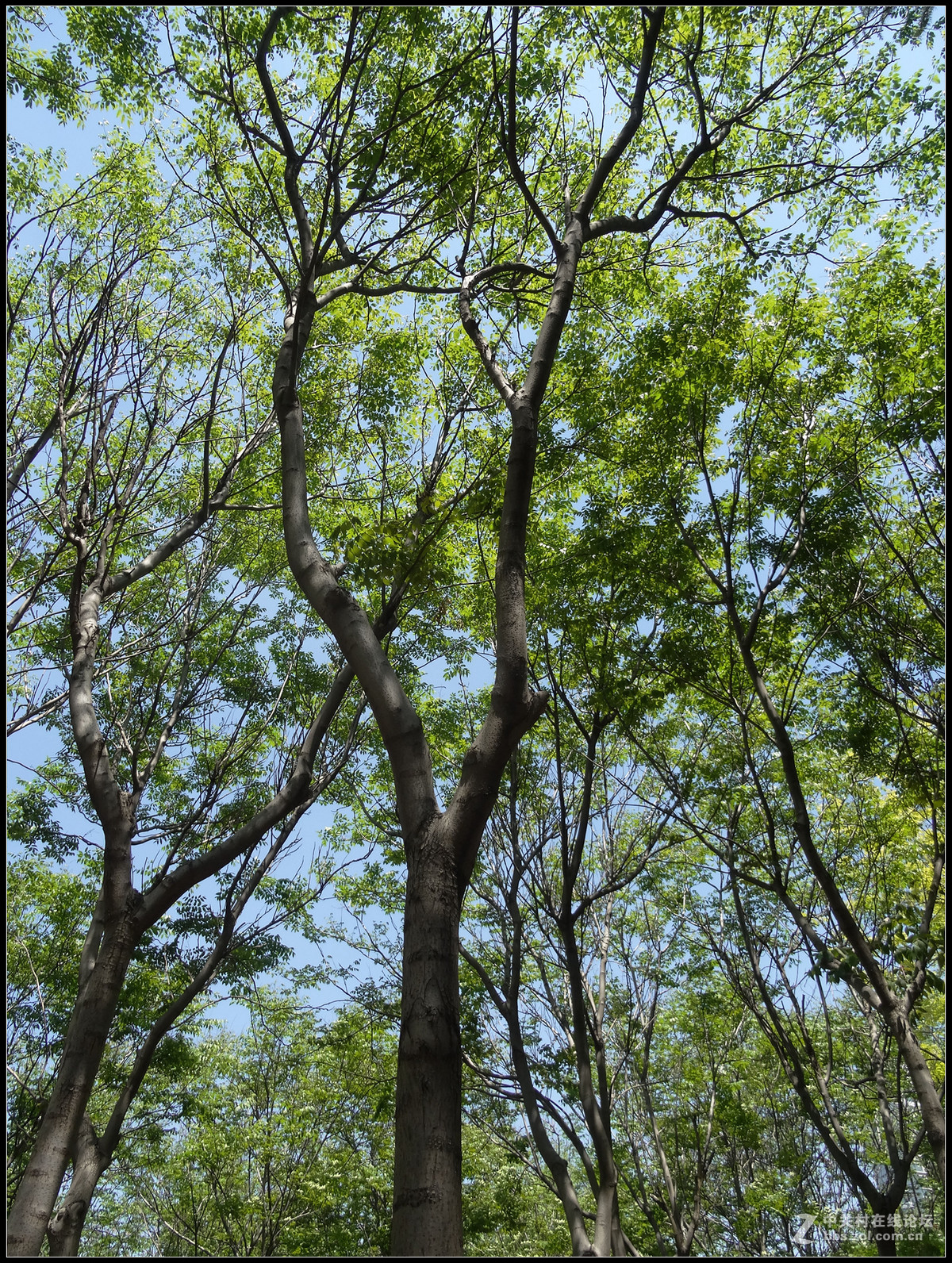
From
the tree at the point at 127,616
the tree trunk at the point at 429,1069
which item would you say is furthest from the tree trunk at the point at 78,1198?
the tree trunk at the point at 429,1069

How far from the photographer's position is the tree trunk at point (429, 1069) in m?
2.09

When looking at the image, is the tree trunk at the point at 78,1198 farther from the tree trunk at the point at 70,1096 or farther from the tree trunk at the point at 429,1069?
the tree trunk at the point at 429,1069

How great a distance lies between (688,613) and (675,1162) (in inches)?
379

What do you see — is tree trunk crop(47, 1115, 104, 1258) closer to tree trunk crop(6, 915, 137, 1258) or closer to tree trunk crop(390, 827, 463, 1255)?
tree trunk crop(6, 915, 137, 1258)

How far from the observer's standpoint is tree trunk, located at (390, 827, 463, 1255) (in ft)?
6.85

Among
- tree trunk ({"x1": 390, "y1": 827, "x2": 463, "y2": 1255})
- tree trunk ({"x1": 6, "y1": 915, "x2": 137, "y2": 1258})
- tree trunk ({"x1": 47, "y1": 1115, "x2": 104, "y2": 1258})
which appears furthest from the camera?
tree trunk ({"x1": 47, "y1": 1115, "x2": 104, "y2": 1258})

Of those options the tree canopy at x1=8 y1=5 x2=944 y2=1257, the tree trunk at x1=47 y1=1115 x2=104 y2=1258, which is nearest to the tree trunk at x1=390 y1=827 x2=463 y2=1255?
the tree canopy at x1=8 y1=5 x2=944 y2=1257

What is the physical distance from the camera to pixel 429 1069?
89.4 inches

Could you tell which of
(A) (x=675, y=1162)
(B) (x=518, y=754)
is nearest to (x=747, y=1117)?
(A) (x=675, y=1162)

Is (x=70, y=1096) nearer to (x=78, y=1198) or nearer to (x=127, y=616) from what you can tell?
(x=78, y=1198)

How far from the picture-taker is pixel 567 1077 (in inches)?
361

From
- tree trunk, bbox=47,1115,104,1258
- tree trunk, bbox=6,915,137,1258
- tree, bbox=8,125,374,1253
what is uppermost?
tree, bbox=8,125,374,1253

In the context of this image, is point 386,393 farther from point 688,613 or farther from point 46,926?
point 46,926

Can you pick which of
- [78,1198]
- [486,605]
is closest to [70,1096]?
[78,1198]
